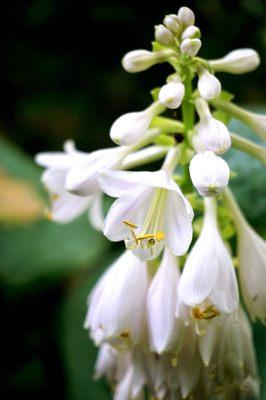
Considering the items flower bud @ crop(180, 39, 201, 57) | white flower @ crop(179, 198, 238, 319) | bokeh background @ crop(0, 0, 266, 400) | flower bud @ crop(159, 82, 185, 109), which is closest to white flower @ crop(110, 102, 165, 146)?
flower bud @ crop(159, 82, 185, 109)

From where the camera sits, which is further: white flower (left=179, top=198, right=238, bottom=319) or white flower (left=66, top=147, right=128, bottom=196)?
white flower (left=66, top=147, right=128, bottom=196)

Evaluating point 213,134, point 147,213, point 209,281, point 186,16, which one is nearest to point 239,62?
point 186,16

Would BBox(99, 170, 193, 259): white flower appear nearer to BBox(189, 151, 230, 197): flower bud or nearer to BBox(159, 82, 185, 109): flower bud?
BBox(189, 151, 230, 197): flower bud

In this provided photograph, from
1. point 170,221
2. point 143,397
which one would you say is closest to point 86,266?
point 143,397

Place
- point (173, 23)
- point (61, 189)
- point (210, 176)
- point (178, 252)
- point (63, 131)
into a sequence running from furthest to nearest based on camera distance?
point (63, 131) < point (61, 189) < point (173, 23) < point (178, 252) < point (210, 176)

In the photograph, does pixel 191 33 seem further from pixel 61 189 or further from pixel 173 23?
pixel 61 189

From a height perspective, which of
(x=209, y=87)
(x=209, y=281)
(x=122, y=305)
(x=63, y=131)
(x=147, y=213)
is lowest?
(x=209, y=281)

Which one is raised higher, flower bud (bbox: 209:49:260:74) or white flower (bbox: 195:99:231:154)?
flower bud (bbox: 209:49:260:74)

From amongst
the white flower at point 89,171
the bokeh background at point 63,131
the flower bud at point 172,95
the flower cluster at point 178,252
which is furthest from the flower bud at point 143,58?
the bokeh background at point 63,131
